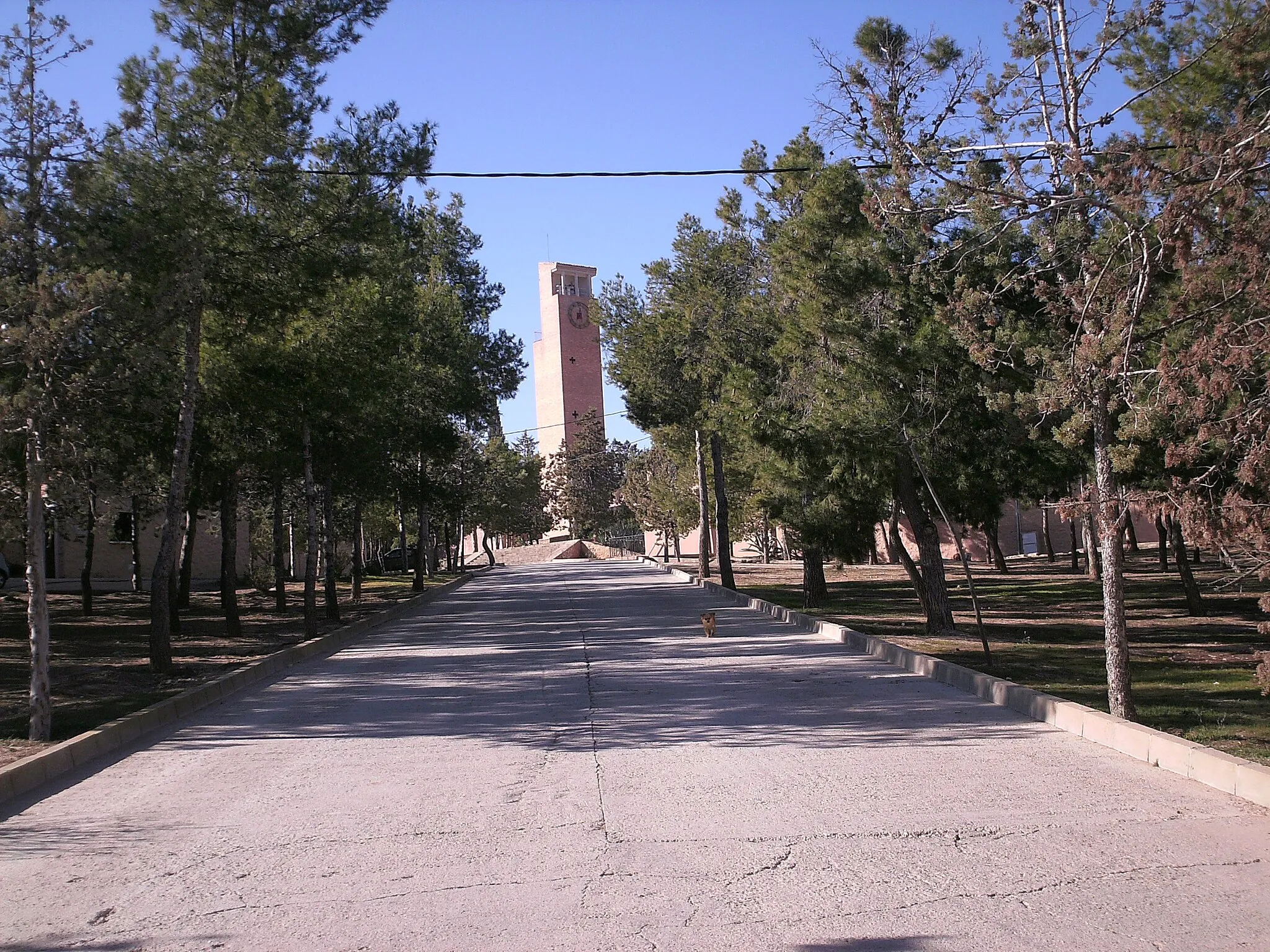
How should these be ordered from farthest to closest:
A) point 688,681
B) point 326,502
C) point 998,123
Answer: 1. point 326,502
2. point 688,681
3. point 998,123

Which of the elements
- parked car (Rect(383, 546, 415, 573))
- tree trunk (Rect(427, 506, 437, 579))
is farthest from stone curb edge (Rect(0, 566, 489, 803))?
parked car (Rect(383, 546, 415, 573))

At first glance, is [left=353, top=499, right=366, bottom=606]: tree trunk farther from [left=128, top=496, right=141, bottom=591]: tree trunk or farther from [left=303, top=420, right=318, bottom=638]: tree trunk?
[left=303, top=420, right=318, bottom=638]: tree trunk

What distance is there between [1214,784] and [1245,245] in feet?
12.4

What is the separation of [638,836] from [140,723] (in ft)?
22.5

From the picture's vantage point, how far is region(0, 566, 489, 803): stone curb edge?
9.14m

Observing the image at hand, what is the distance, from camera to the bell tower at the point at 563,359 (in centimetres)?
11431

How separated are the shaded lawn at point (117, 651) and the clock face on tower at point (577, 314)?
81437 millimetres

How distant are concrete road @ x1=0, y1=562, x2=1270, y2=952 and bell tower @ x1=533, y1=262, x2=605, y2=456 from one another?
9901 centimetres

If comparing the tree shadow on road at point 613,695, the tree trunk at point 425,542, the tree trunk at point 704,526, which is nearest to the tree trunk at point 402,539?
the tree trunk at point 425,542

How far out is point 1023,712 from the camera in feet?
37.0

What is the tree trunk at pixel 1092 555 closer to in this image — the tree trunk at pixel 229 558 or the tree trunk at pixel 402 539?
the tree trunk at pixel 229 558

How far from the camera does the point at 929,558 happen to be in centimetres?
1942

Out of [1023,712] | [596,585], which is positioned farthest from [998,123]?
[596,585]

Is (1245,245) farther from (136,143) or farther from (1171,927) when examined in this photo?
(136,143)
